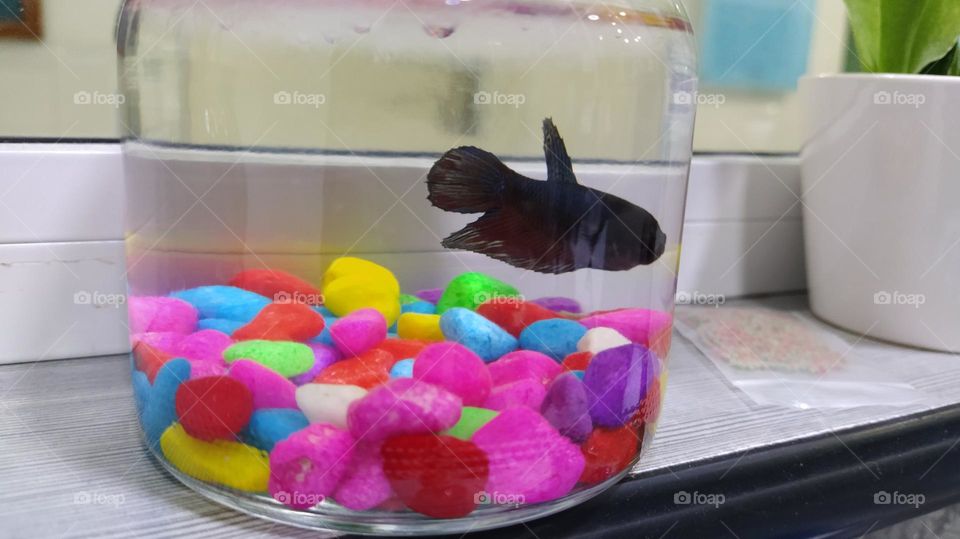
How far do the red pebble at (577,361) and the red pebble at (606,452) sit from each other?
0.03m

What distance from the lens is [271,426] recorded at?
377 mm

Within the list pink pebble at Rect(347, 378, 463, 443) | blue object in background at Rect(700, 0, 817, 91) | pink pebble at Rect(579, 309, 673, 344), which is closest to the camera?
pink pebble at Rect(347, 378, 463, 443)

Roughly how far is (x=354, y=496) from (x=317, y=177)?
194 mm

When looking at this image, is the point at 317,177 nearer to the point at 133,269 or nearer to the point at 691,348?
the point at 133,269

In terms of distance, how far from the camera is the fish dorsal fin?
430 mm

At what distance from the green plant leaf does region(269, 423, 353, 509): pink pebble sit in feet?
2.37

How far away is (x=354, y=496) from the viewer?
1.21ft

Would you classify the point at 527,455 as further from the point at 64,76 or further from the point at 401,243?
the point at 64,76

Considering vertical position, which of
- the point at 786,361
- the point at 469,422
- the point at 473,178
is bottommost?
the point at 786,361

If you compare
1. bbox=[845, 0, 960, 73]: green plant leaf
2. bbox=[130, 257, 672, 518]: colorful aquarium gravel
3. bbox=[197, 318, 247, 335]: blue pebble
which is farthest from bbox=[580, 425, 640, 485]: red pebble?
bbox=[845, 0, 960, 73]: green plant leaf

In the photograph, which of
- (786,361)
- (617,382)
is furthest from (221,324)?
(786,361)

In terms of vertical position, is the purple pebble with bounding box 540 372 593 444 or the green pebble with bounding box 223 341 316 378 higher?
the green pebble with bounding box 223 341 316 378

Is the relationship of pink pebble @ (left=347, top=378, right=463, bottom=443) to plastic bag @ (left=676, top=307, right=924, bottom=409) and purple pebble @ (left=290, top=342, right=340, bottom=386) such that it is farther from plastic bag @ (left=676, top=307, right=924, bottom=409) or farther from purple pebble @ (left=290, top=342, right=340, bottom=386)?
plastic bag @ (left=676, top=307, right=924, bottom=409)

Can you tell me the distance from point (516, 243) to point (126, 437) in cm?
29
